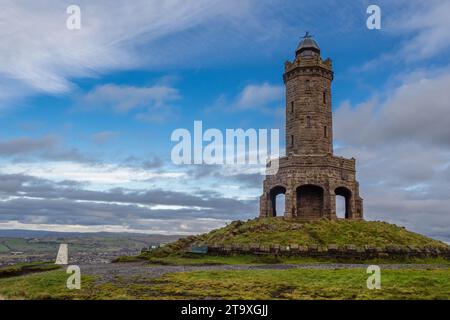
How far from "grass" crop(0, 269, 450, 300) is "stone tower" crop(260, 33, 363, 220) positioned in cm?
2121

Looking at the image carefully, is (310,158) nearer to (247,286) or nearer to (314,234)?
(314,234)

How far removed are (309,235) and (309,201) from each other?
10.2m

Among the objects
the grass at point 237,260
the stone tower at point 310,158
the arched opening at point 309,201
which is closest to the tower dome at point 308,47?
the stone tower at point 310,158

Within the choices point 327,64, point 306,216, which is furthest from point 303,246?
point 327,64

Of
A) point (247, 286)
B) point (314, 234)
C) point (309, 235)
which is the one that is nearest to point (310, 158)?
point (314, 234)

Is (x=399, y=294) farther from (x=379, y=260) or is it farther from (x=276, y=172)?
(x=276, y=172)

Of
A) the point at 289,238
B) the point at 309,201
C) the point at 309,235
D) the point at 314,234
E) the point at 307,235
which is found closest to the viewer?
the point at 289,238

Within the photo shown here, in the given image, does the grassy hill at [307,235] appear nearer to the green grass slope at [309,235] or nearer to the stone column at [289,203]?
the green grass slope at [309,235]

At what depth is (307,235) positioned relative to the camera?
31578mm

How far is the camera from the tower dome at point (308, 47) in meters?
44.7

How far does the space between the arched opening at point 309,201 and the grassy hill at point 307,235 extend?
4.75 m

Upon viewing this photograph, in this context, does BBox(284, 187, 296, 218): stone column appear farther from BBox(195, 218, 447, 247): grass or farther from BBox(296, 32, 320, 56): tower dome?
BBox(296, 32, 320, 56): tower dome
